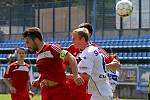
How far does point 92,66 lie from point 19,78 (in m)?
5.57

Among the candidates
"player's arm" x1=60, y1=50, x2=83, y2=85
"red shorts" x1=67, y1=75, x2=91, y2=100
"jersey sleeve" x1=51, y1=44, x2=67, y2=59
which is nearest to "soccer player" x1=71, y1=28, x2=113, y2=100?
"player's arm" x1=60, y1=50, x2=83, y2=85

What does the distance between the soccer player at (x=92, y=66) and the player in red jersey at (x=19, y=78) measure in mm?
4739

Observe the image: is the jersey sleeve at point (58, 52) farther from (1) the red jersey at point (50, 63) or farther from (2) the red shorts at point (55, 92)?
(2) the red shorts at point (55, 92)

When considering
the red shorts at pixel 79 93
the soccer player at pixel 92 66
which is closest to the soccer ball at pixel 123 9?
the red shorts at pixel 79 93

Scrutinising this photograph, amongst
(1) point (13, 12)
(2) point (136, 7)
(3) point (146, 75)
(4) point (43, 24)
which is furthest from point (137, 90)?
(1) point (13, 12)

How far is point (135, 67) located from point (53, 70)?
19103 millimetres

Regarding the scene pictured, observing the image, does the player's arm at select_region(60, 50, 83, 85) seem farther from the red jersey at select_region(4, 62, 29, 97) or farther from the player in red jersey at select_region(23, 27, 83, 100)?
the red jersey at select_region(4, 62, 29, 97)

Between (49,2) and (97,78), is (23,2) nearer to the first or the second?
(49,2)

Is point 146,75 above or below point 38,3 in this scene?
below

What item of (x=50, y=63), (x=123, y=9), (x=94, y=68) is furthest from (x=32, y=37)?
(x=123, y=9)

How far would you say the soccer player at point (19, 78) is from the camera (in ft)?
38.0

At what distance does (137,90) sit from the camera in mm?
25094

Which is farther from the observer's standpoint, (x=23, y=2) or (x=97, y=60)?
(x=23, y=2)

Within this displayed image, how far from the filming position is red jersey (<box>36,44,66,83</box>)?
666 cm
